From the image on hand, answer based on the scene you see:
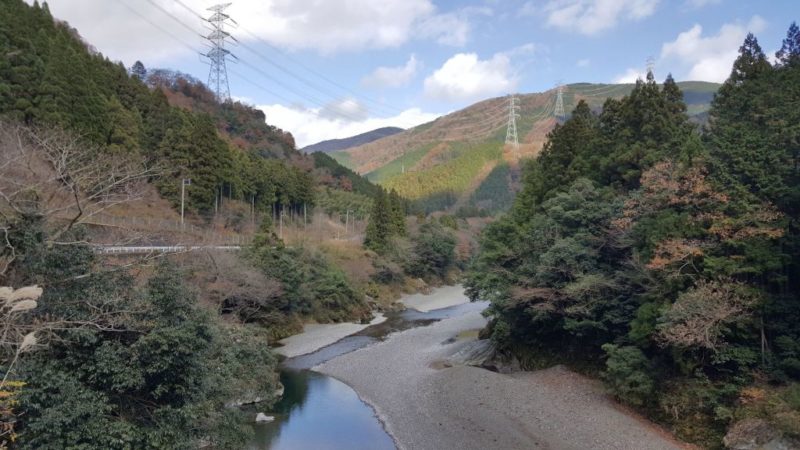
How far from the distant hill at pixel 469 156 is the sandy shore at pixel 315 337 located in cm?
4475

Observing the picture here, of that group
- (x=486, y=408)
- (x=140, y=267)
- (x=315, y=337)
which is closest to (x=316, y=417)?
(x=486, y=408)

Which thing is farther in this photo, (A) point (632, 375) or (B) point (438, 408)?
(B) point (438, 408)

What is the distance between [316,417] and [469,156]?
109m

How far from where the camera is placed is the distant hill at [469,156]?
107562mm

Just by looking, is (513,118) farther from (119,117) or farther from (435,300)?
(119,117)

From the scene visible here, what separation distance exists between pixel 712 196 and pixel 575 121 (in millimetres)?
13569

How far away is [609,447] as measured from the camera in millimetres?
14180

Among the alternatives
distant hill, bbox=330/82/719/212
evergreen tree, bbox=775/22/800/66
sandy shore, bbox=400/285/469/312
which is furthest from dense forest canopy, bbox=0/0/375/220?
distant hill, bbox=330/82/719/212

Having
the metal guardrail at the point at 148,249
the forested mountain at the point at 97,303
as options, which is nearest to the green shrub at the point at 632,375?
the forested mountain at the point at 97,303

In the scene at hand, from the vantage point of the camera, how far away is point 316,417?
18375mm

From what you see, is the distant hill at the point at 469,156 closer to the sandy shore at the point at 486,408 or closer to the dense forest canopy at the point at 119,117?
the dense forest canopy at the point at 119,117

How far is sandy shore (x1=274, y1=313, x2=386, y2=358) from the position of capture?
92.7ft

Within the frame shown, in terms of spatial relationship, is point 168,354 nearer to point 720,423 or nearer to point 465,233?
point 720,423

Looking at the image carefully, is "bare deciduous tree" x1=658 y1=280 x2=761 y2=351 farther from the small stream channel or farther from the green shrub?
the small stream channel
